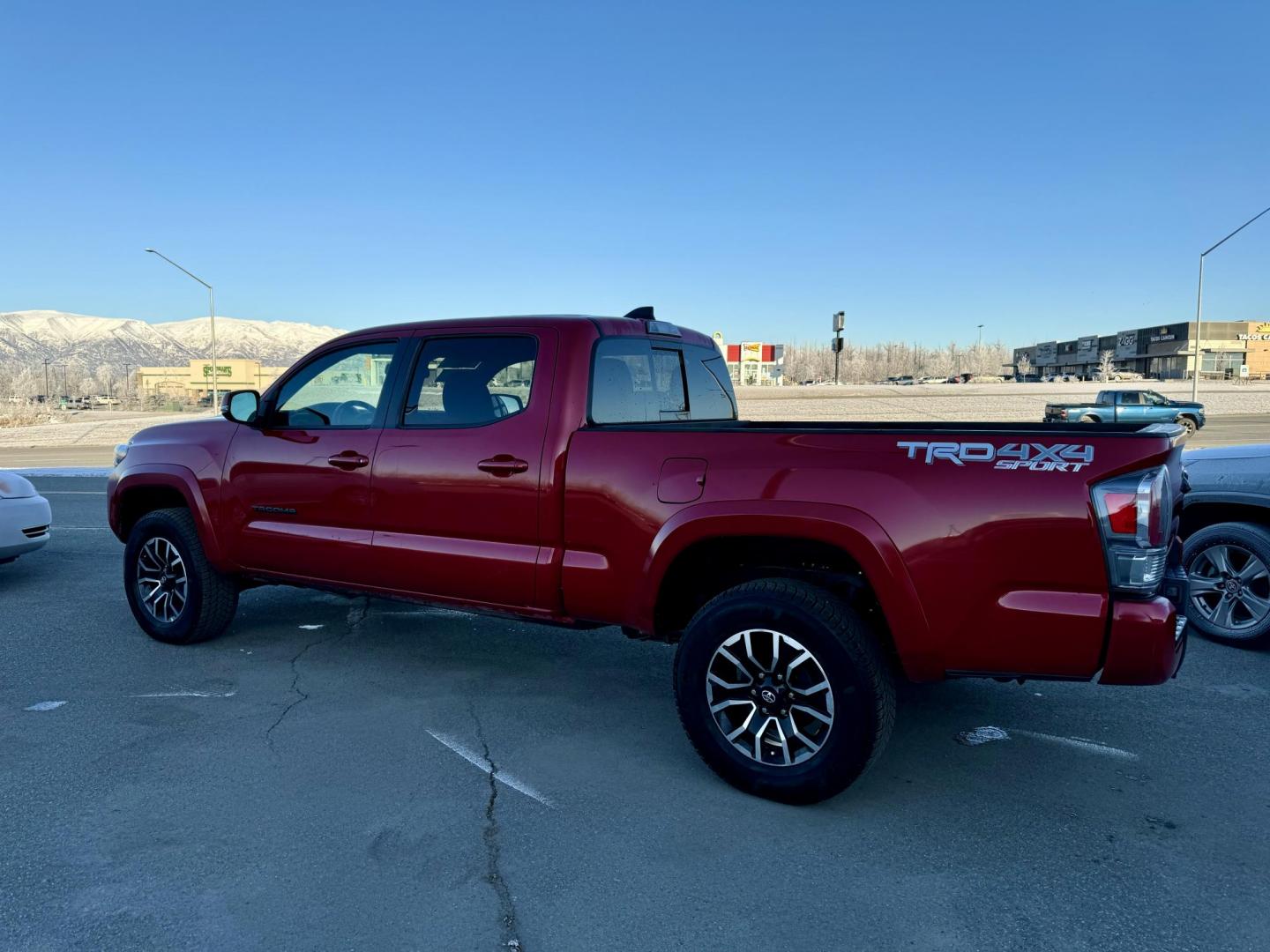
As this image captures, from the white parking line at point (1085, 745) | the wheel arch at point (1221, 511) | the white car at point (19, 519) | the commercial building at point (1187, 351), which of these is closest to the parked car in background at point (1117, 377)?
→ the commercial building at point (1187, 351)

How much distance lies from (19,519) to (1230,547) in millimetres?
8898

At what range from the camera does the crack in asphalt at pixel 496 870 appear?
8.84ft

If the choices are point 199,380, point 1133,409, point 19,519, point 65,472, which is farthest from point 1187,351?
point 19,519

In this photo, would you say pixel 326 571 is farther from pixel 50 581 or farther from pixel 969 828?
pixel 50 581

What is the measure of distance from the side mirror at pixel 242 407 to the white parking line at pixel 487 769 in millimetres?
2335

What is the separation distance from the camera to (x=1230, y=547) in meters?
5.56

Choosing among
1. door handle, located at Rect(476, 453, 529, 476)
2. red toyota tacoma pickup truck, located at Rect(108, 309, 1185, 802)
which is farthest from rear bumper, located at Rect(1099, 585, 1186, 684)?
door handle, located at Rect(476, 453, 529, 476)

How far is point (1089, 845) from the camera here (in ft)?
10.7

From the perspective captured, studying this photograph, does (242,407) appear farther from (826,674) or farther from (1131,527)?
(1131,527)

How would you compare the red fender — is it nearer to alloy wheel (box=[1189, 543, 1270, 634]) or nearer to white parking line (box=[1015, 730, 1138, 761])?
white parking line (box=[1015, 730, 1138, 761])

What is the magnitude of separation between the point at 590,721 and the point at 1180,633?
101 inches

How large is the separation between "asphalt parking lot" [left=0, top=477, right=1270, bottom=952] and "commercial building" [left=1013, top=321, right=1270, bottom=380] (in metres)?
109

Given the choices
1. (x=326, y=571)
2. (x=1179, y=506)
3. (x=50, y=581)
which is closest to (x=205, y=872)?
(x=326, y=571)

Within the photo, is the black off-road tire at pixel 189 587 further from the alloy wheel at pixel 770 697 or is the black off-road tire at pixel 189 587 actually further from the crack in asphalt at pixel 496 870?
the alloy wheel at pixel 770 697
